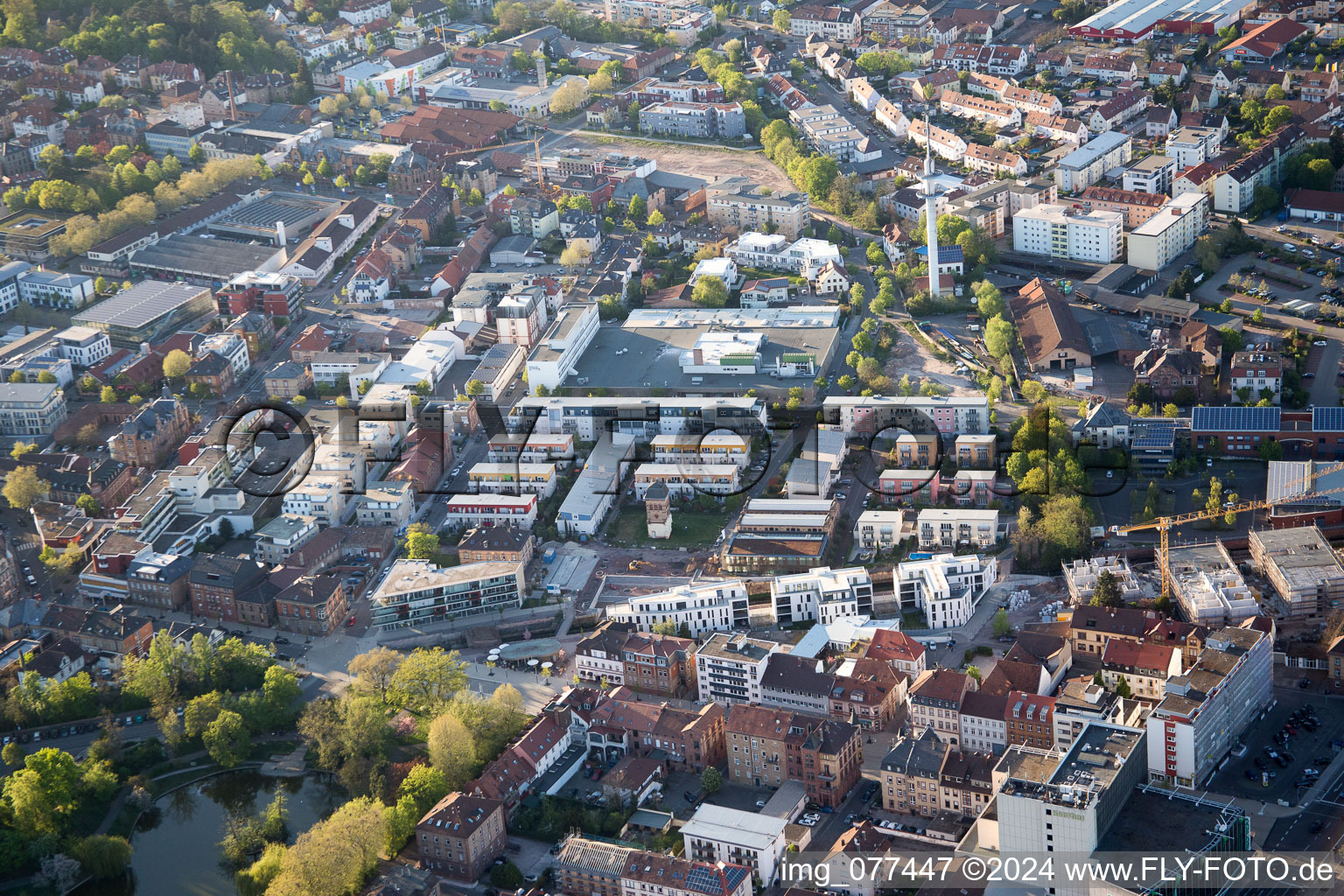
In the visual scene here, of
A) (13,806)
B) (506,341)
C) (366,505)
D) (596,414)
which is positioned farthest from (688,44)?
(13,806)

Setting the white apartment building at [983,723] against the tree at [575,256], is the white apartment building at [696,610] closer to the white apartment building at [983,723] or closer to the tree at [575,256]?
the white apartment building at [983,723]

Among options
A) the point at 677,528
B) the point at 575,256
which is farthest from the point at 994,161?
the point at 677,528

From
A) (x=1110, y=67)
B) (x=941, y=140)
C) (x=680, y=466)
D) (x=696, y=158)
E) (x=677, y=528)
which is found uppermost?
(x=1110, y=67)

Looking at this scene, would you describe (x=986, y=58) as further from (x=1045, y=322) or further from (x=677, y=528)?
(x=677, y=528)

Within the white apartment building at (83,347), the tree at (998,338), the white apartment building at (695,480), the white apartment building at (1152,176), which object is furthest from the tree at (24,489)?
the white apartment building at (1152,176)

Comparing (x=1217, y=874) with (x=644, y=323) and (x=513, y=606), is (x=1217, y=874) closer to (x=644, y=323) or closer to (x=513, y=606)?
(x=513, y=606)
